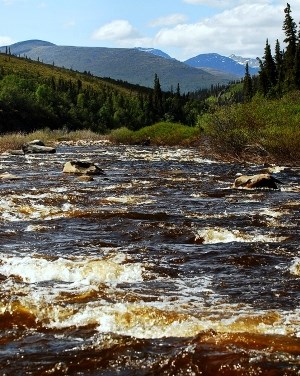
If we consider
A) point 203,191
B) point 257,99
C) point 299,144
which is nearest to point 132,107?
point 257,99

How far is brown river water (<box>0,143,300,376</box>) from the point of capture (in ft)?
24.1

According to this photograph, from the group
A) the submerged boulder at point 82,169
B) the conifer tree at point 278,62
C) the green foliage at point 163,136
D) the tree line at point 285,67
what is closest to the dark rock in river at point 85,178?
the submerged boulder at point 82,169

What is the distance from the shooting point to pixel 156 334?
823 cm

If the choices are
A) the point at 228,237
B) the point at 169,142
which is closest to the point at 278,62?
the point at 169,142

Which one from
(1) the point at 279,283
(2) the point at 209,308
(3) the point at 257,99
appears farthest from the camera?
(3) the point at 257,99

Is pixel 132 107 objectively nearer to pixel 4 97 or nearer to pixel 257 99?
pixel 4 97

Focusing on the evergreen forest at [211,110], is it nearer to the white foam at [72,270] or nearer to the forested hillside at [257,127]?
the forested hillside at [257,127]

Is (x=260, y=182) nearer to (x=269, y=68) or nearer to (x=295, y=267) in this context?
(x=295, y=267)

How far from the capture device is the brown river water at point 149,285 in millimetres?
7355

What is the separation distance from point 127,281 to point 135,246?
3.05m

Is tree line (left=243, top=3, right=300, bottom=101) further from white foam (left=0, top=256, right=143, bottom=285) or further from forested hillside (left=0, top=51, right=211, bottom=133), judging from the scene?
white foam (left=0, top=256, right=143, bottom=285)

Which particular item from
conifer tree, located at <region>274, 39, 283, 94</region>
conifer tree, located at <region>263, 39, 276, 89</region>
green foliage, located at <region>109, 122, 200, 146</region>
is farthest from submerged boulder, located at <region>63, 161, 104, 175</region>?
conifer tree, located at <region>263, 39, 276, 89</region>

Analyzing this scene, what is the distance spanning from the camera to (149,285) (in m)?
10.6

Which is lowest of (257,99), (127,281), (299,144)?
(127,281)
